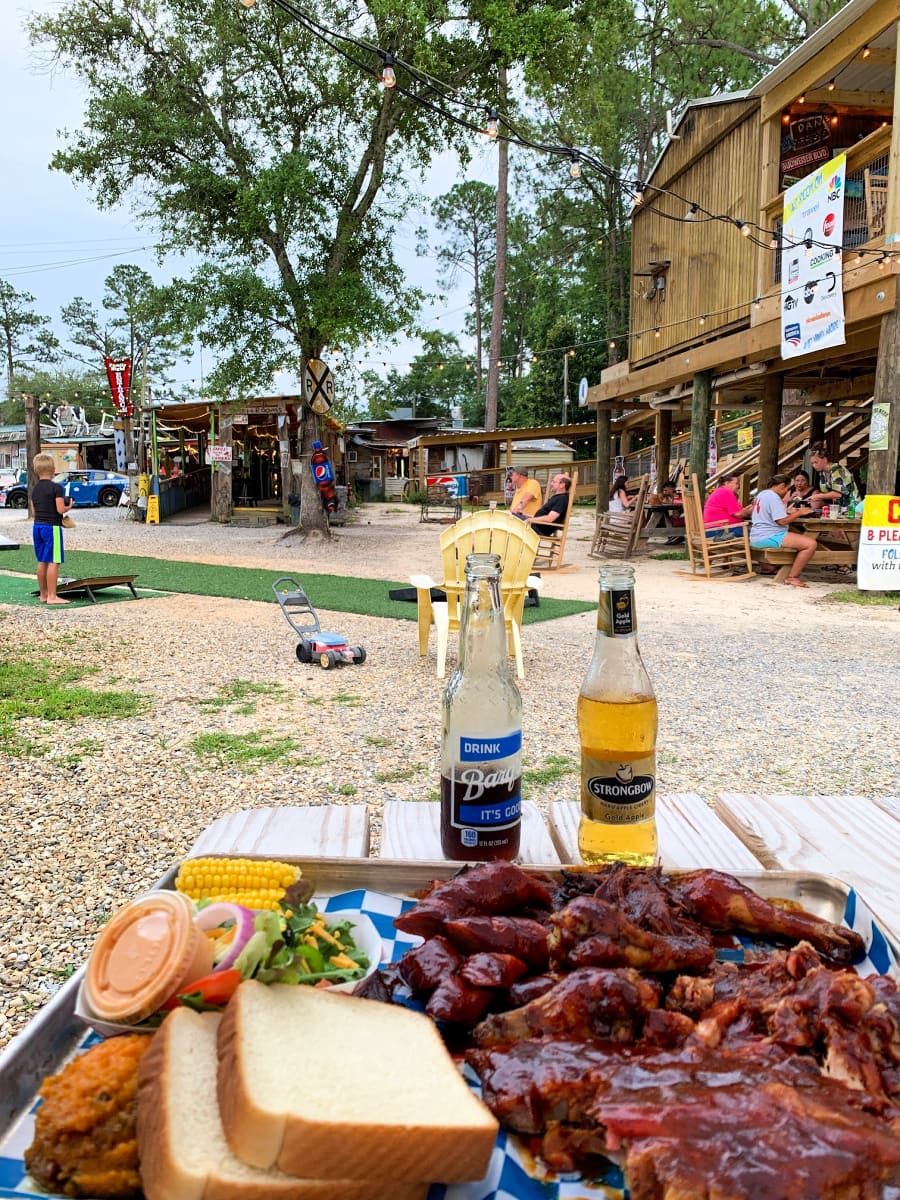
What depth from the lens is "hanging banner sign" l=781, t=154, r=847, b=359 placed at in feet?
34.8

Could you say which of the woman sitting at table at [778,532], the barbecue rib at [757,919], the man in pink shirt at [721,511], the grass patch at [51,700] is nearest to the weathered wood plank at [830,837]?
the barbecue rib at [757,919]

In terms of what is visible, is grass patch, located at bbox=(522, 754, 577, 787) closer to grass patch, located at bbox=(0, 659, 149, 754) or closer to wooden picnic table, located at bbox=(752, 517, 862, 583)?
grass patch, located at bbox=(0, 659, 149, 754)

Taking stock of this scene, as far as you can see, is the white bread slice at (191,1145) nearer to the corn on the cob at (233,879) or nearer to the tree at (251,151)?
the corn on the cob at (233,879)

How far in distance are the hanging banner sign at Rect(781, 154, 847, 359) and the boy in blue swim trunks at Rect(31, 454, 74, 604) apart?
9510 mm

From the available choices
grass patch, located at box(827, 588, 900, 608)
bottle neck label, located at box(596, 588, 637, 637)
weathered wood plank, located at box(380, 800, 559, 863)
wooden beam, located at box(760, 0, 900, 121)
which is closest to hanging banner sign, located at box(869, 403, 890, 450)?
grass patch, located at box(827, 588, 900, 608)

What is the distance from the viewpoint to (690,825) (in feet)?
5.78

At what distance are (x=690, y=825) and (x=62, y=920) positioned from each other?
2.33 m

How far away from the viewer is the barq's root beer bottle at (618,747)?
57.3 inches

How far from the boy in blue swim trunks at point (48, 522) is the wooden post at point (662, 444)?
1482 cm

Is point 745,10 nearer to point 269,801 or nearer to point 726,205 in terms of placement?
point 726,205

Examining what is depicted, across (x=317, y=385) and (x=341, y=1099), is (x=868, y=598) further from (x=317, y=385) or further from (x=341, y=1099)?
(x=317, y=385)

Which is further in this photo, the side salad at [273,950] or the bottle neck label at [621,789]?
the bottle neck label at [621,789]

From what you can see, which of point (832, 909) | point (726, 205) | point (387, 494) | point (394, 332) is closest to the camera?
point (832, 909)

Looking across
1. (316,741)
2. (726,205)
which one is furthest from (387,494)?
(316,741)
